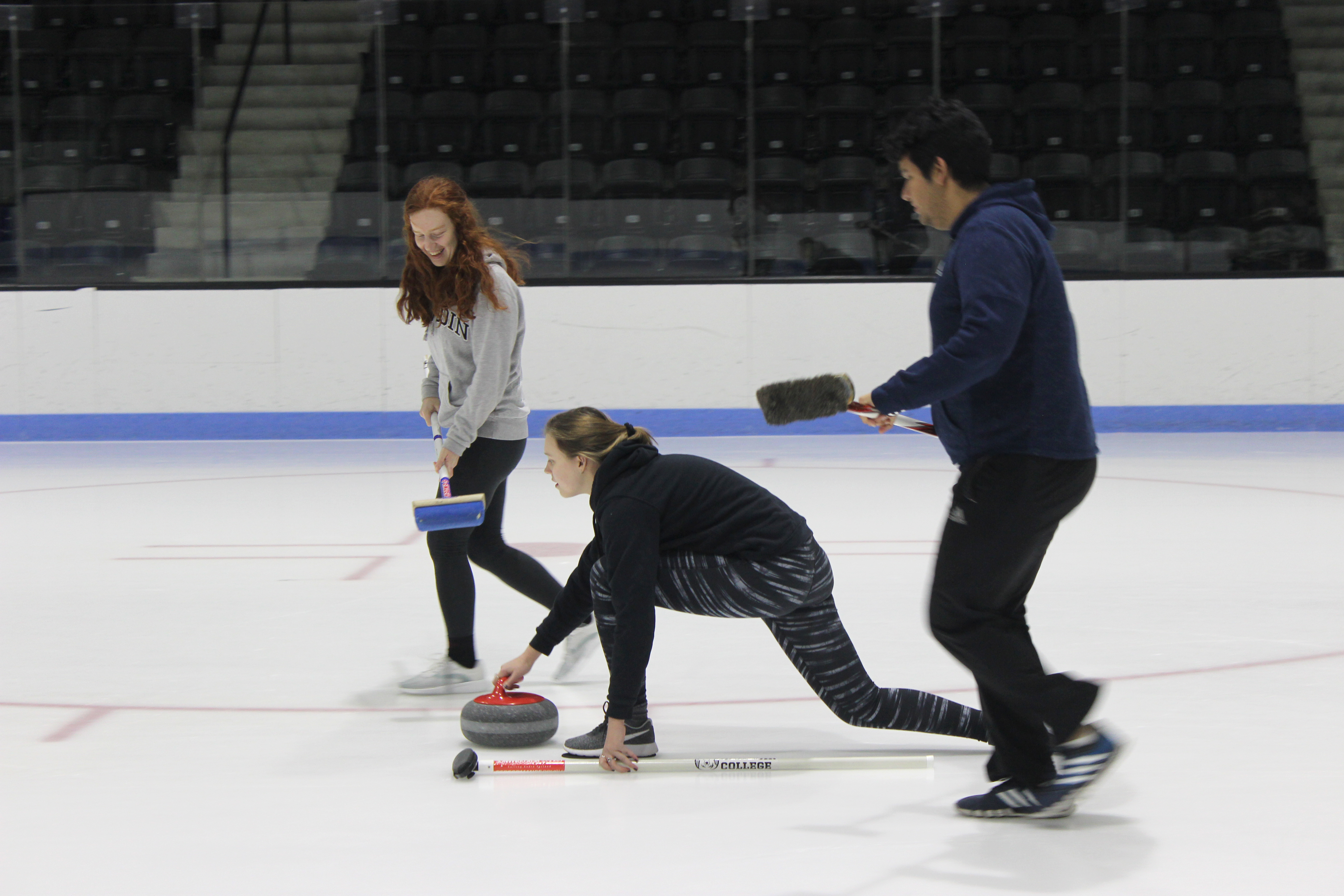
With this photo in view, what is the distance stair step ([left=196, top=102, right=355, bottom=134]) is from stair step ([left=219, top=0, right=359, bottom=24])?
2.25 feet

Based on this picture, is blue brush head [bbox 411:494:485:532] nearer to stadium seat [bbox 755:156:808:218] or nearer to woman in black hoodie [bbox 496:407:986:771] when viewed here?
woman in black hoodie [bbox 496:407:986:771]

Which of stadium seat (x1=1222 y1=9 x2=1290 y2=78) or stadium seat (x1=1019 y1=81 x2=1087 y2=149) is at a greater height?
stadium seat (x1=1222 y1=9 x2=1290 y2=78)

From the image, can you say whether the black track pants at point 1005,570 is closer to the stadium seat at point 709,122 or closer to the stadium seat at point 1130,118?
the stadium seat at point 709,122

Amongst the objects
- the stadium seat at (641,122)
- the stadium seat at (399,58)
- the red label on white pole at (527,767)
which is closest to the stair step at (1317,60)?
the stadium seat at (641,122)

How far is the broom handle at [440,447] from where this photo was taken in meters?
2.92

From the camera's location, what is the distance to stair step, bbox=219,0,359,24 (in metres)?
9.71

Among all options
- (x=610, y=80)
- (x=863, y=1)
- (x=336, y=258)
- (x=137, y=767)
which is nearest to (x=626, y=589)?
(x=137, y=767)

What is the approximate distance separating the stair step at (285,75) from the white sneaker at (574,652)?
7.20 metres

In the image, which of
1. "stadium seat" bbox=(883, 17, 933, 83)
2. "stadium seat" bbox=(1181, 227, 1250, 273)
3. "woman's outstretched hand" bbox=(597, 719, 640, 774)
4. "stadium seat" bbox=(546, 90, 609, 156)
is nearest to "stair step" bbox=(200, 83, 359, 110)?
"stadium seat" bbox=(546, 90, 609, 156)

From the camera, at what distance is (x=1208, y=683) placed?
2.99m

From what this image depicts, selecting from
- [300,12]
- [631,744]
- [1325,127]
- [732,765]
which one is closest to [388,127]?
[300,12]

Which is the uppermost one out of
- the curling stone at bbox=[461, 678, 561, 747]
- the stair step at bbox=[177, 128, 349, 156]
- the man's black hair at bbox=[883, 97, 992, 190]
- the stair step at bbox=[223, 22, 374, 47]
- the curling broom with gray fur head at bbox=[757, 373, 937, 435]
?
the stair step at bbox=[223, 22, 374, 47]

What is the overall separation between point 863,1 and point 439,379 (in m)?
7.68

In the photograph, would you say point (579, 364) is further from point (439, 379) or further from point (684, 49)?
point (439, 379)
